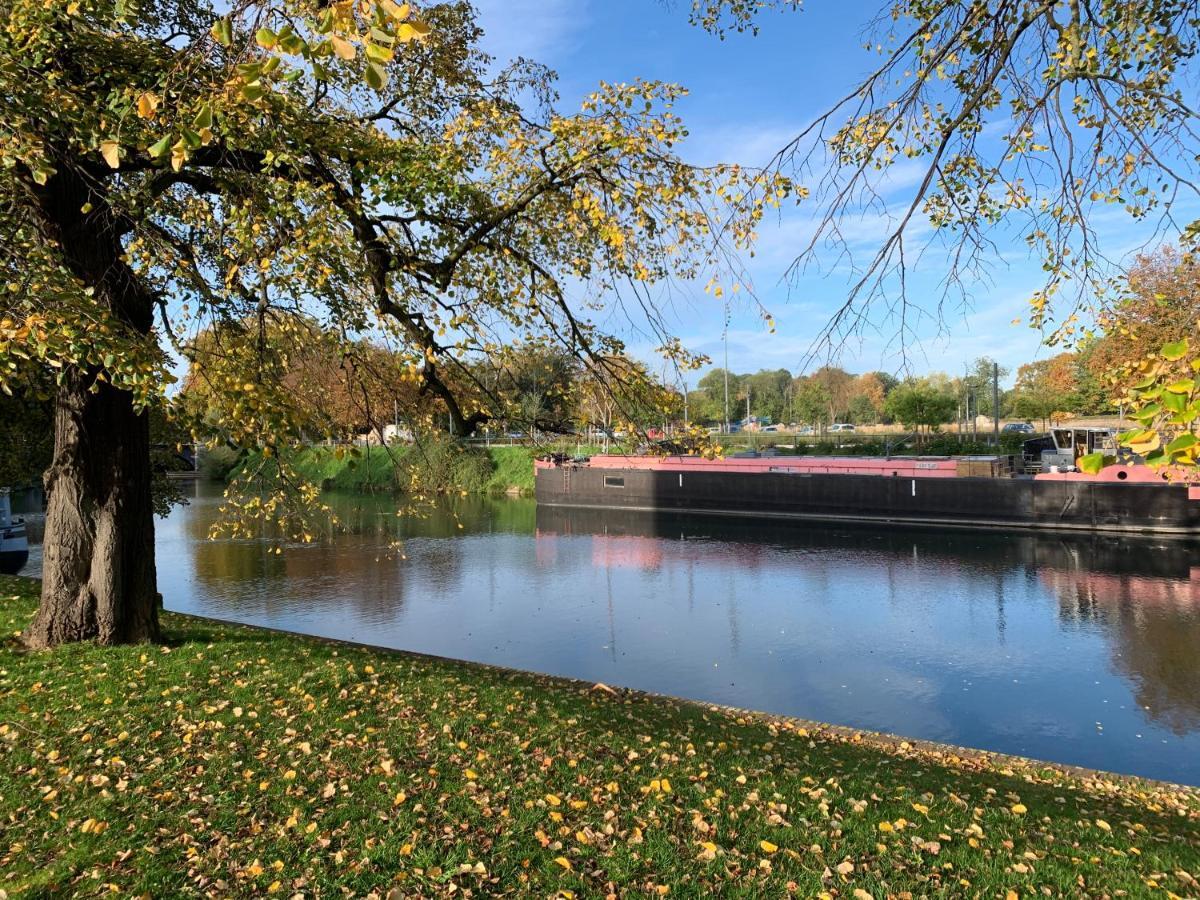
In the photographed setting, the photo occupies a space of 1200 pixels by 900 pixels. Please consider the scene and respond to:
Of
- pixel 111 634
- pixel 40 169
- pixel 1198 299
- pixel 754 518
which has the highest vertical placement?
pixel 40 169

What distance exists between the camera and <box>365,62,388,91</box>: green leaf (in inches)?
82.9

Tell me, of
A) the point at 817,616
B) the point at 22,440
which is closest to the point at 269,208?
the point at 22,440

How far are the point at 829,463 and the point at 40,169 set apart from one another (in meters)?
34.4

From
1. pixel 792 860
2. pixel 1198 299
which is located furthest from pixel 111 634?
pixel 1198 299

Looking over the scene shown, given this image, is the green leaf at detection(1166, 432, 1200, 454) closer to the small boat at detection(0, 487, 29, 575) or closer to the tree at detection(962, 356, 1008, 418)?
the small boat at detection(0, 487, 29, 575)

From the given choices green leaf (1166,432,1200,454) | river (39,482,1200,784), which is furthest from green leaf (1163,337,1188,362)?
river (39,482,1200,784)

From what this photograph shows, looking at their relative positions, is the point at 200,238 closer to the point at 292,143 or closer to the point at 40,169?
the point at 292,143

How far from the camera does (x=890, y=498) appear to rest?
107 ft

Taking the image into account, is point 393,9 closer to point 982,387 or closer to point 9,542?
point 9,542

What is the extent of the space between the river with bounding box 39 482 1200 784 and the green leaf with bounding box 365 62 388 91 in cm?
1014

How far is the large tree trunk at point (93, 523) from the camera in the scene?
7.68 m

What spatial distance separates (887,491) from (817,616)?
18.1m

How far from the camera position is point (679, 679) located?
1200 cm

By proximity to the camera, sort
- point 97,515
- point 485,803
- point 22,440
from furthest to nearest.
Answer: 1. point 22,440
2. point 97,515
3. point 485,803
